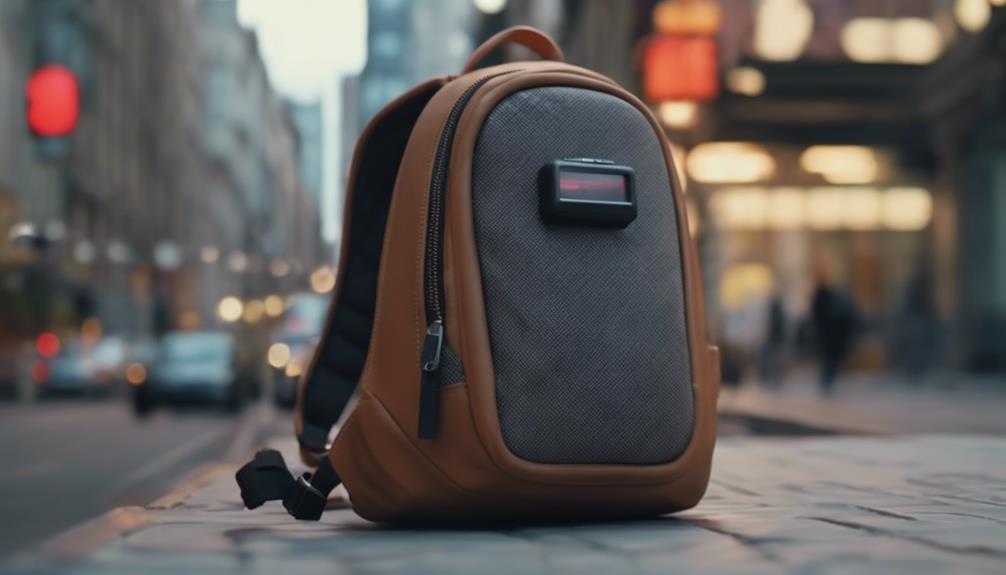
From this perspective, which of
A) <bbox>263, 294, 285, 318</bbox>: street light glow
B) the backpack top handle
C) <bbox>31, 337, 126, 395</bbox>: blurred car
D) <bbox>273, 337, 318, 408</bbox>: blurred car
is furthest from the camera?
<bbox>263, 294, 285, 318</bbox>: street light glow

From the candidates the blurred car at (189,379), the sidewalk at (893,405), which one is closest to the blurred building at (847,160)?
the sidewalk at (893,405)

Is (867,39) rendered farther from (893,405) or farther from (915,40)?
(893,405)

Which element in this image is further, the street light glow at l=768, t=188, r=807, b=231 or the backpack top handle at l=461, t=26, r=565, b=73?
the street light glow at l=768, t=188, r=807, b=231

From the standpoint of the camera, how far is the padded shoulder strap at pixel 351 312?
14.6ft

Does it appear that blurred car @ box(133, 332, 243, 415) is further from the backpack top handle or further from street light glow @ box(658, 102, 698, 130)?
the backpack top handle

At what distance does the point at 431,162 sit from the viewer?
3.81 metres

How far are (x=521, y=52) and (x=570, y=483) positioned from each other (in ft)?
187

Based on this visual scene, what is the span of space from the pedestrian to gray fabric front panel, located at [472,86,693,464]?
14975 mm

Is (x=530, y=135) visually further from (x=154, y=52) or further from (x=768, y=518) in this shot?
(x=154, y=52)

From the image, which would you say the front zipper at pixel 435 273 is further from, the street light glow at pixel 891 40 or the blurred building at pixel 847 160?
the street light glow at pixel 891 40

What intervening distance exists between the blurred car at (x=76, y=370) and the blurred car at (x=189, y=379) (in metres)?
7.84

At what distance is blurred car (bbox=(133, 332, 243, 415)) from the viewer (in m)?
22.7

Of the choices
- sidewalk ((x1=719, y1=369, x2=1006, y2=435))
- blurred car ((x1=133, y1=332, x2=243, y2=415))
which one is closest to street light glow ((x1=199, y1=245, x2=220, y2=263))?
blurred car ((x1=133, y1=332, x2=243, y2=415))

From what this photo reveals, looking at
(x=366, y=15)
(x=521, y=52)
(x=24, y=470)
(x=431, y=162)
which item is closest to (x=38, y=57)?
(x=521, y=52)
